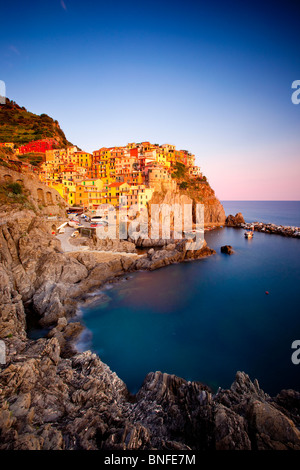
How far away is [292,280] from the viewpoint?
901 inches

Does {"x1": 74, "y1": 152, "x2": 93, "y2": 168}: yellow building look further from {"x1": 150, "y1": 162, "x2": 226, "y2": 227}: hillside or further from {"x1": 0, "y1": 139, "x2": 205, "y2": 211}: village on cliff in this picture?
{"x1": 150, "y1": 162, "x2": 226, "y2": 227}: hillside

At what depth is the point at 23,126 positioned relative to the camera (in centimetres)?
6203

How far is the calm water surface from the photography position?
431 inches

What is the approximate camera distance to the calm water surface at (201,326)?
10945mm

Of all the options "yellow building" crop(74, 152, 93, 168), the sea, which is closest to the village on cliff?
"yellow building" crop(74, 152, 93, 168)

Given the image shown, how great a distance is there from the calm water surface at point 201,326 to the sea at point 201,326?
5 centimetres

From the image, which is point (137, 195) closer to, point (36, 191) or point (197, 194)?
point (36, 191)

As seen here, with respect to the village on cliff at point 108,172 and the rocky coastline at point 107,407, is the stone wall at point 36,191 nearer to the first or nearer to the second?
the village on cliff at point 108,172

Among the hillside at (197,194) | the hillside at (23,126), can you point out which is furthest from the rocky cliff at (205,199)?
the hillside at (23,126)

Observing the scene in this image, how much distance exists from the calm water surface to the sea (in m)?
0.05

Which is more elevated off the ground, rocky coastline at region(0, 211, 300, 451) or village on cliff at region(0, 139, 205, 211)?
village on cliff at region(0, 139, 205, 211)

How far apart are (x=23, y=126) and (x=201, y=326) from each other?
2766 inches

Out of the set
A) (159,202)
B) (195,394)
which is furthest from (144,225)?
(195,394)

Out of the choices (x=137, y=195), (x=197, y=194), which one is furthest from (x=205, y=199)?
(x=137, y=195)
